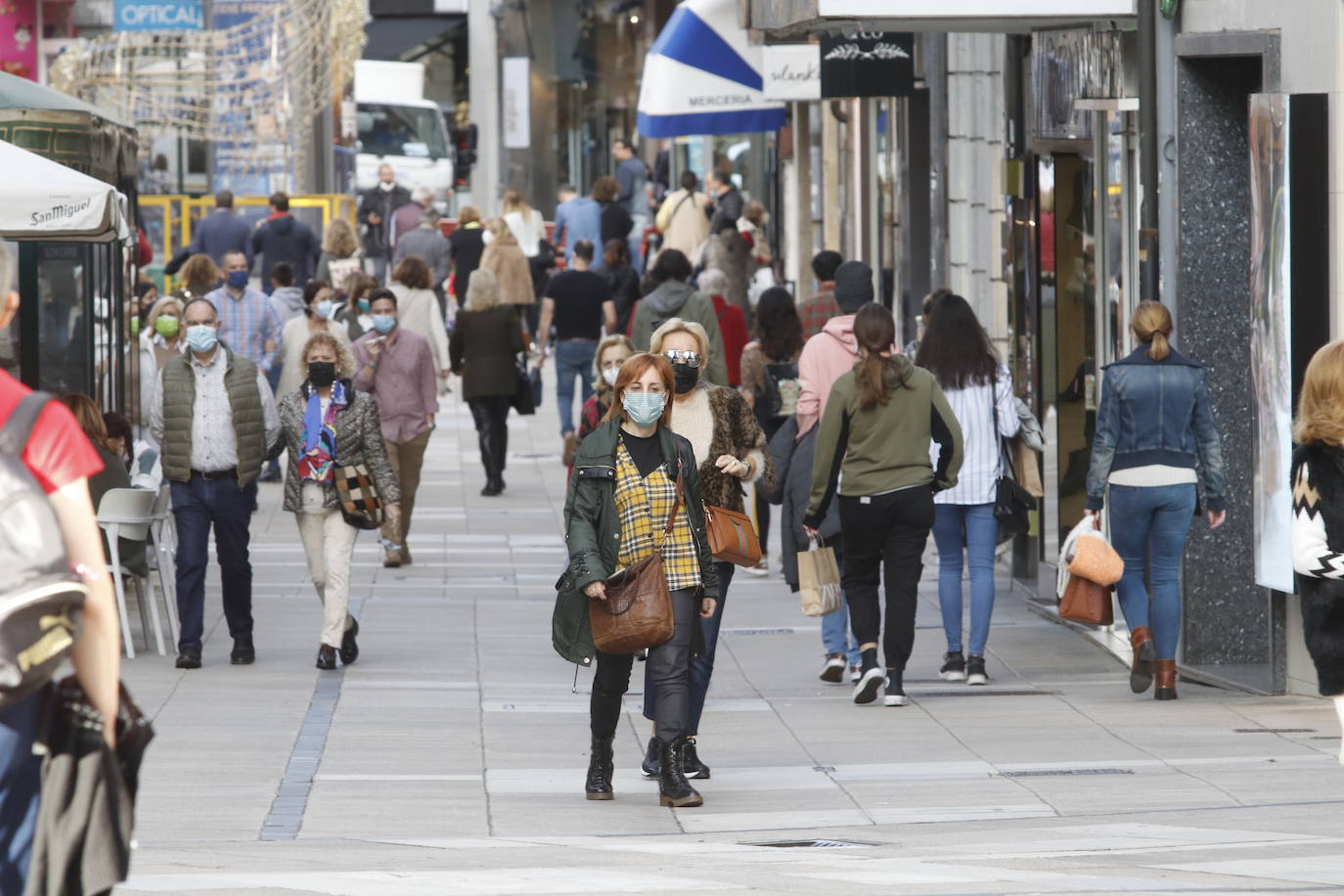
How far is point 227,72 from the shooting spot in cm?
3055

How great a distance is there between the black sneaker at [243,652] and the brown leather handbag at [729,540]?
3.77 meters

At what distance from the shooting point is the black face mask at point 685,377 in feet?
30.6

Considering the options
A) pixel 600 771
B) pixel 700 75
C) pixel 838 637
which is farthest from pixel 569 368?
pixel 600 771

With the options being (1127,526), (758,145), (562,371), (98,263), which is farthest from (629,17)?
(1127,526)

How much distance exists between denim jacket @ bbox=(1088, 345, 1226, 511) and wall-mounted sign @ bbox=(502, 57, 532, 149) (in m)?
41.6

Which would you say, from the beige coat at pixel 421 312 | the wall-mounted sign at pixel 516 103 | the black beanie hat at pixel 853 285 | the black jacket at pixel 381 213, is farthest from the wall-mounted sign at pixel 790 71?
the wall-mounted sign at pixel 516 103

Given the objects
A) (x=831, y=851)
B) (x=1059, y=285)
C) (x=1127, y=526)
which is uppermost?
(x=1059, y=285)

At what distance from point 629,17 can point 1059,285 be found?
42647mm

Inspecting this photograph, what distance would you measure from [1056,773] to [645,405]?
219 cm

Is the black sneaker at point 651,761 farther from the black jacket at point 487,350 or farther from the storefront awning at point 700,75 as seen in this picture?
the storefront awning at point 700,75

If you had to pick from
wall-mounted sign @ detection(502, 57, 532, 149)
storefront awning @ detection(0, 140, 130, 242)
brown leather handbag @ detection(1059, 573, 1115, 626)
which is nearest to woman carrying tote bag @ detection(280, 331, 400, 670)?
storefront awning @ detection(0, 140, 130, 242)

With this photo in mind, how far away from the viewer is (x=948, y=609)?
1143cm

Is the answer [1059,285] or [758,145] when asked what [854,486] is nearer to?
[1059,285]

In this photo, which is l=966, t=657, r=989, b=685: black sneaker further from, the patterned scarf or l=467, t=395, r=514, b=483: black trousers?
l=467, t=395, r=514, b=483: black trousers
